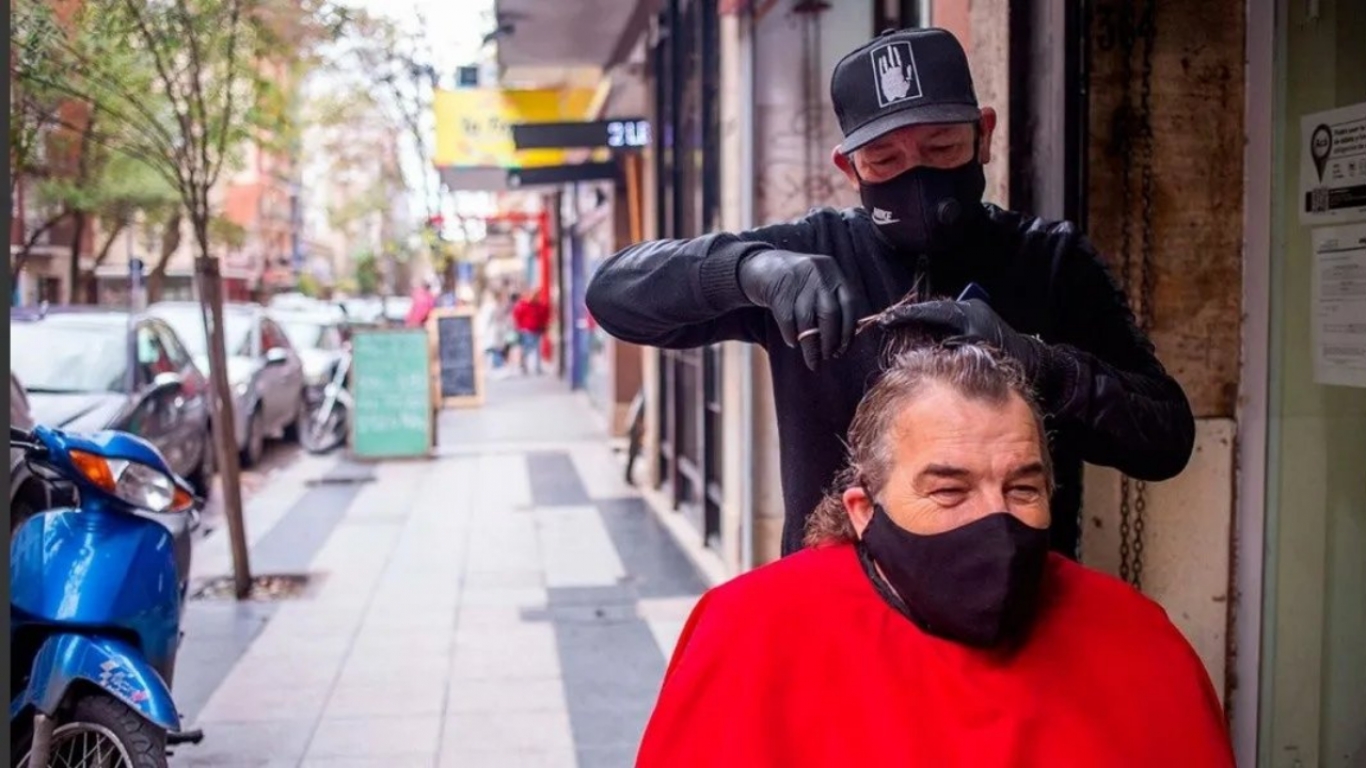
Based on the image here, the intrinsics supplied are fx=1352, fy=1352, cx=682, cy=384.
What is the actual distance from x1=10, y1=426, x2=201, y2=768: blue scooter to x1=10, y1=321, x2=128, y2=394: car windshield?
5527 millimetres

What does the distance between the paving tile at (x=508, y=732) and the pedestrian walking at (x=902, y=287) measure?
269 cm

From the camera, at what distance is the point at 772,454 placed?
6.94 meters

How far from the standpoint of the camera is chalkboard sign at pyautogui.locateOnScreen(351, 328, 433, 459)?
13102 millimetres

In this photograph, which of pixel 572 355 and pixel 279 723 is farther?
pixel 572 355

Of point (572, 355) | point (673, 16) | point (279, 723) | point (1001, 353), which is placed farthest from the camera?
point (572, 355)

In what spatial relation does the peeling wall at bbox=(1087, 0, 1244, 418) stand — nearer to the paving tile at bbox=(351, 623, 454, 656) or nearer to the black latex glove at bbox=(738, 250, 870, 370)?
the black latex glove at bbox=(738, 250, 870, 370)

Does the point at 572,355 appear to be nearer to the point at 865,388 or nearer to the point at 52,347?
the point at 52,347

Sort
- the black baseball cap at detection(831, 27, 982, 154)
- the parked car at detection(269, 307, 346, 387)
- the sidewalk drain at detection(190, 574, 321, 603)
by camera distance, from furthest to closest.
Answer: the parked car at detection(269, 307, 346, 387), the sidewalk drain at detection(190, 574, 321, 603), the black baseball cap at detection(831, 27, 982, 154)

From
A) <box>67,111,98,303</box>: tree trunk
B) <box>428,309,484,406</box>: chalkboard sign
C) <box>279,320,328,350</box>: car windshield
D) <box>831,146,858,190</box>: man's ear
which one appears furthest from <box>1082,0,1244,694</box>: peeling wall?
<box>279,320,328,350</box>: car windshield

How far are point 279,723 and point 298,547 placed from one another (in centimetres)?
376

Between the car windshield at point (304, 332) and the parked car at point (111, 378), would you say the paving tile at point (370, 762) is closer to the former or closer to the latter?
the parked car at point (111, 378)

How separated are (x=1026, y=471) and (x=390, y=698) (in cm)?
418

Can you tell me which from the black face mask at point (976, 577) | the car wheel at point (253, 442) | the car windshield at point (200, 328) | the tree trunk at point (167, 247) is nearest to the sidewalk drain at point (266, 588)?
the car wheel at point (253, 442)

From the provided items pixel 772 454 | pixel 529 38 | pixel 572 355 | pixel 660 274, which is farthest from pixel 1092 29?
pixel 572 355
